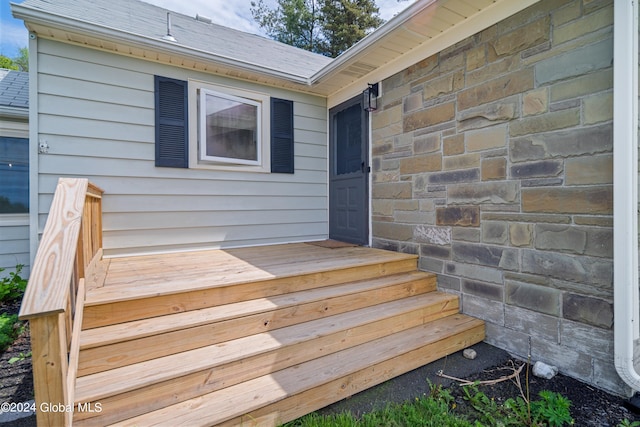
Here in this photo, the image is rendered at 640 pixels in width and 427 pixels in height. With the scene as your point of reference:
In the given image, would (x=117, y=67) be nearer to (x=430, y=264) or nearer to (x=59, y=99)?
(x=59, y=99)

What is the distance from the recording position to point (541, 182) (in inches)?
89.6

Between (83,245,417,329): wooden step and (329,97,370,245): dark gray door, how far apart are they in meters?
0.69

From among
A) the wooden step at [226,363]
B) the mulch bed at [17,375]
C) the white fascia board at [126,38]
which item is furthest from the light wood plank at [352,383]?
the white fascia board at [126,38]

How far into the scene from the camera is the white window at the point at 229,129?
378cm

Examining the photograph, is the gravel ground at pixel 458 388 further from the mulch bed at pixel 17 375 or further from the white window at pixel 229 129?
the white window at pixel 229 129

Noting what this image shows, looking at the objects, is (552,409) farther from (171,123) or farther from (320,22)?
(320,22)

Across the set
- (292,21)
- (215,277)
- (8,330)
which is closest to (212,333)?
(215,277)

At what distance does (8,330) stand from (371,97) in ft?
14.3

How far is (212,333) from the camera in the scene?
1.95 meters

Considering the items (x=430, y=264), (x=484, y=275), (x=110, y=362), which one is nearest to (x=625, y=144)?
(x=484, y=275)

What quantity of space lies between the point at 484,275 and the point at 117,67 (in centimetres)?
429

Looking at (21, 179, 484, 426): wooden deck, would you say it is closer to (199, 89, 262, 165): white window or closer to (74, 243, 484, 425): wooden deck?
(74, 243, 484, 425): wooden deck

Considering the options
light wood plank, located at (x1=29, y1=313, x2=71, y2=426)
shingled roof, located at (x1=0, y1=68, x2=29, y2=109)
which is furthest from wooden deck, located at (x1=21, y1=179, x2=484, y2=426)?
shingled roof, located at (x1=0, y1=68, x2=29, y2=109)

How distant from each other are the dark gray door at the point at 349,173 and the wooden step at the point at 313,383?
184cm
